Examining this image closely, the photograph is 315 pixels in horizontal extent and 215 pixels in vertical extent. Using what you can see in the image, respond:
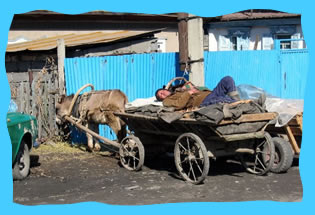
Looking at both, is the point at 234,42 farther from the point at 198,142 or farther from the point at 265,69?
the point at 198,142

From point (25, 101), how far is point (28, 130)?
2.22 metres

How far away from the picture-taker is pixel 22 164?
7121 mm

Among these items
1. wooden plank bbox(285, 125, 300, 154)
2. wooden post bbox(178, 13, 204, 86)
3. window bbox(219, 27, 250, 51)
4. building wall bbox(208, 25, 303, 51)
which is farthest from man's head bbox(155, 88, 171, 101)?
window bbox(219, 27, 250, 51)

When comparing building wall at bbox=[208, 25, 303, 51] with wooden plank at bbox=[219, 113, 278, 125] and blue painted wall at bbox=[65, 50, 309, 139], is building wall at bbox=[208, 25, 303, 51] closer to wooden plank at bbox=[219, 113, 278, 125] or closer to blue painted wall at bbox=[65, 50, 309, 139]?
blue painted wall at bbox=[65, 50, 309, 139]

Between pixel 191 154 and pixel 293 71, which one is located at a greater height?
pixel 293 71

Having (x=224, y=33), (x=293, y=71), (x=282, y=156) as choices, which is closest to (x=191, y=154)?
(x=282, y=156)

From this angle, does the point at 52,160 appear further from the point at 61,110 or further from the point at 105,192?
the point at 105,192

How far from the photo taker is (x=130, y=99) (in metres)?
11.0

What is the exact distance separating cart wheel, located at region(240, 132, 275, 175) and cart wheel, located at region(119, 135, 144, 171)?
4.99 feet

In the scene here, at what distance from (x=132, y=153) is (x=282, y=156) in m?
2.31

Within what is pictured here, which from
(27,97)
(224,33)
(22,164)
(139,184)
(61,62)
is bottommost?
(139,184)

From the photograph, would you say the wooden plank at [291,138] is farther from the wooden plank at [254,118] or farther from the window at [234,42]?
the window at [234,42]

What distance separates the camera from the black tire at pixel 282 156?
24.4 ft

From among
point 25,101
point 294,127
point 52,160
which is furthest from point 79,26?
point 294,127
